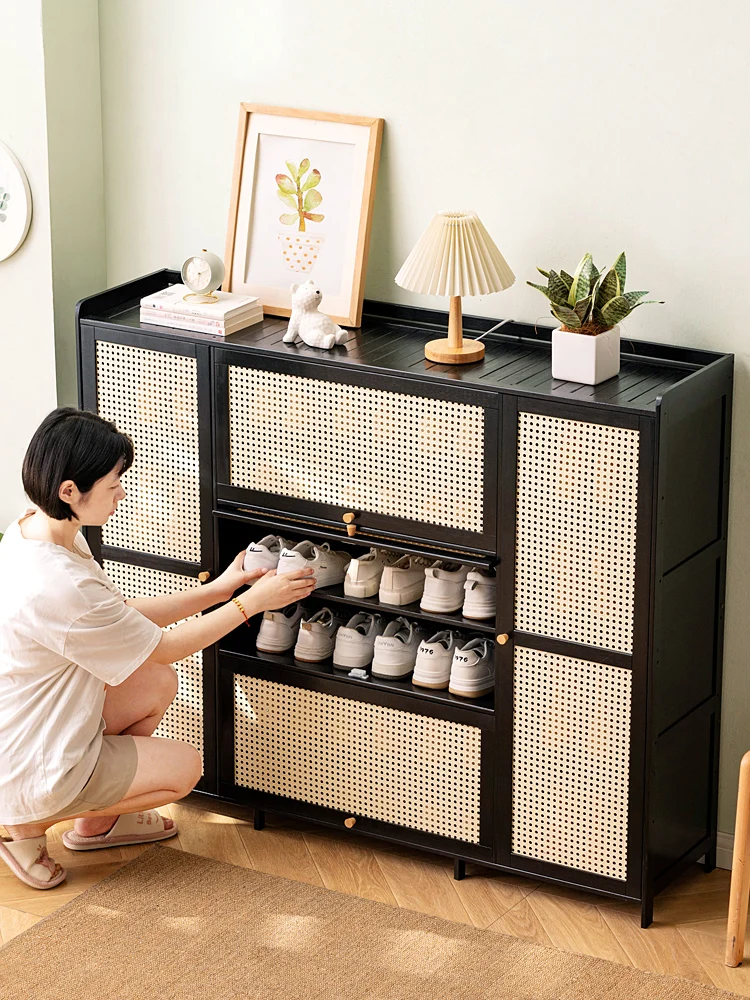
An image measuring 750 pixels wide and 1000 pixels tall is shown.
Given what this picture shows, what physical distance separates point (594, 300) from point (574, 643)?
72cm

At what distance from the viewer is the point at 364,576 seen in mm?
3311

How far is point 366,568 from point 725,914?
1105mm

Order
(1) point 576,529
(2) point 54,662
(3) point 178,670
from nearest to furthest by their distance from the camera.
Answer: (1) point 576,529 < (2) point 54,662 < (3) point 178,670

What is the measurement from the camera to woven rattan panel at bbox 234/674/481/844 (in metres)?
3.24

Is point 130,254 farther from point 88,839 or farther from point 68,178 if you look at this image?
point 88,839

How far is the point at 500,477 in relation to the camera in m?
3.01

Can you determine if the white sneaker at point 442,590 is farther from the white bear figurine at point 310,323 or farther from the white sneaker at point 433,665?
the white bear figurine at point 310,323

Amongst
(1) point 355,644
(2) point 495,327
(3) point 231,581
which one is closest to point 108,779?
(3) point 231,581

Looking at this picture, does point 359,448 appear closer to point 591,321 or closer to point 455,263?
point 455,263

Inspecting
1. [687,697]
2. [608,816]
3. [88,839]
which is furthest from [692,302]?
[88,839]

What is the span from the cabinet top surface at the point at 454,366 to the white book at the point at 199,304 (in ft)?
0.16

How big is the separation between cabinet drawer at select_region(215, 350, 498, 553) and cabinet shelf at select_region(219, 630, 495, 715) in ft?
1.18

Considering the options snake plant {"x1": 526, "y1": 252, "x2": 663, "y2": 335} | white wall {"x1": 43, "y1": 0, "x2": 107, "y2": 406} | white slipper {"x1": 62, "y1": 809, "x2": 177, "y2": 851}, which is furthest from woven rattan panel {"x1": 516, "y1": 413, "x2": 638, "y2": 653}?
white wall {"x1": 43, "y1": 0, "x2": 107, "y2": 406}

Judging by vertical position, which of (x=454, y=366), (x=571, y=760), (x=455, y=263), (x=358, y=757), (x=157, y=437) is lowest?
(x=358, y=757)
